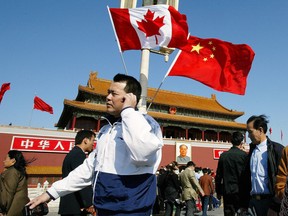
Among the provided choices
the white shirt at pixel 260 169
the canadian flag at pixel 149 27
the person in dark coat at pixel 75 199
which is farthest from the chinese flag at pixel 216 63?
the person in dark coat at pixel 75 199

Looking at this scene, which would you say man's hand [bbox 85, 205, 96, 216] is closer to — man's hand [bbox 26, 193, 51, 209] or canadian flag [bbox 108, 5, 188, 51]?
man's hand [bbox 26, 193, 51, 209]

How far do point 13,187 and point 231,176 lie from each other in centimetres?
271

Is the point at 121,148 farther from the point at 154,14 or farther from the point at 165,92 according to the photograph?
the point at 165,92

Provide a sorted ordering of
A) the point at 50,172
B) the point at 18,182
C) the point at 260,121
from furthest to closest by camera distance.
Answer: the point at 50,172
the point at 18,182
the point at 260,121

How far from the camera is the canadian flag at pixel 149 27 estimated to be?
5391 mm

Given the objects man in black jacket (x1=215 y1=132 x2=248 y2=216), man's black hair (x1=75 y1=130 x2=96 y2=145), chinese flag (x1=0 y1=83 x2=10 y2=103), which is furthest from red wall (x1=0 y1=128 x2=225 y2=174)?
man in black jacket (x1=215 y1=132 x2=248 y2=216)

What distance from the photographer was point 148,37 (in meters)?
5.50

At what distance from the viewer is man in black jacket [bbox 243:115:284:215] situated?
249 centimetres

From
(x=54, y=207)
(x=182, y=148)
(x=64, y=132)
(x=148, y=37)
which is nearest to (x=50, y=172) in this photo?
(x=64, y=132)

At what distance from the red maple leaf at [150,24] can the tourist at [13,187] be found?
11.5 feet

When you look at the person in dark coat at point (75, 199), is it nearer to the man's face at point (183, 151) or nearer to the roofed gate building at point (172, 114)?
the roofed gate building at point (172, 114)

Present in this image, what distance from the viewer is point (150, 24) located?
541cm

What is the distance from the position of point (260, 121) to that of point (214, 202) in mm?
7963

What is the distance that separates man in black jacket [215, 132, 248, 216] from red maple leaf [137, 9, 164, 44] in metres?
2.85
